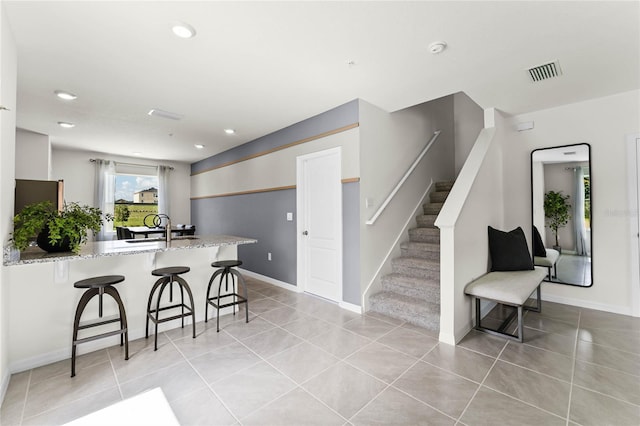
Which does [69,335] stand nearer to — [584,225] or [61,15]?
[61,15]

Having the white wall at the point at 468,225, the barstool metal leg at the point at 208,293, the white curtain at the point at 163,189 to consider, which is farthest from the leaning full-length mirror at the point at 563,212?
the white curtain at the point at 163,189

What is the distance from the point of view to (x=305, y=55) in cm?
259

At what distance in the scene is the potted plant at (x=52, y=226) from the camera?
2146mm

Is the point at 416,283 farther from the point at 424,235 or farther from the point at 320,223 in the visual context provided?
the point at 320,223

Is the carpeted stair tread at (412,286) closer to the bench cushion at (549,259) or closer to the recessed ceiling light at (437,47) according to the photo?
the bench cushion at (549,259)

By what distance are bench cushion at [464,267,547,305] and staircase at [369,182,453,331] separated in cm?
45

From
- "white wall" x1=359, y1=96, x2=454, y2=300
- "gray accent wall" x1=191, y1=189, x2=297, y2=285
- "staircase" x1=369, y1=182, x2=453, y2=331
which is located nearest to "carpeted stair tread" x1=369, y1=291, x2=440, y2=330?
"staircase" x1=369, y1=182, x2=453, y2=331

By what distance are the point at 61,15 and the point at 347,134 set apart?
276 centimetres

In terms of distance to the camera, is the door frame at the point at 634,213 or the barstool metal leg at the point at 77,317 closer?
the barstool metal leg at the point at 77,317

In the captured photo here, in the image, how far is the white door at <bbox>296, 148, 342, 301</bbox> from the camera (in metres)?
3.87

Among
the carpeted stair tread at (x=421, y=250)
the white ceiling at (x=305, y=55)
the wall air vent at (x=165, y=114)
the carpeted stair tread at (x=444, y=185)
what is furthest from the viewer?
the carpeted stair tread at (x=444, y=185)

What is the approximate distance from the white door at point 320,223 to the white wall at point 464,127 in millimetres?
3132

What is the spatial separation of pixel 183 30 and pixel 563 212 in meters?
4.68

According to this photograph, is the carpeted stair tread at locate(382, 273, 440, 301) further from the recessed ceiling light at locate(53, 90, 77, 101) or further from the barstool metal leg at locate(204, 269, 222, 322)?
the recessed ceiling light at locate(53, 90, 77, 101)
